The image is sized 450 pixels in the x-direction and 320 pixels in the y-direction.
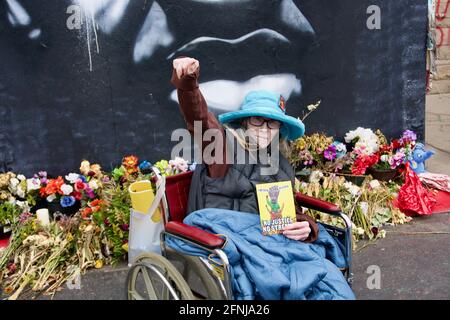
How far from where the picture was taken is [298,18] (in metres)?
4.61

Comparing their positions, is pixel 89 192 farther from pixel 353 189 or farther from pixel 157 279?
pixel 353 189

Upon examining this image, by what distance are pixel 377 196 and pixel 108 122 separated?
247cm

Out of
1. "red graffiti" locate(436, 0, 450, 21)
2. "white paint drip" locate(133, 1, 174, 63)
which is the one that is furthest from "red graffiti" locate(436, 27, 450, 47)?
"white paint drip" locate(133, 1, 174, 63)

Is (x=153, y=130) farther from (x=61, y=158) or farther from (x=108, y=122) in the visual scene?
(x=61, y=158)

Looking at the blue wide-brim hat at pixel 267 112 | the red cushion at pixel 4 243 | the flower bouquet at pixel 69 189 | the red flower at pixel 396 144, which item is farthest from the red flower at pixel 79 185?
the red flower at pixel 396 144

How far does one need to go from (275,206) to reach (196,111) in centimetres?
63

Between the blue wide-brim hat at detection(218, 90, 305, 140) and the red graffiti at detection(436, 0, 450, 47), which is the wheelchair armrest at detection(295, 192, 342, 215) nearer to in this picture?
the blue wide-brim hat at detection(218, 90, 305, 140)

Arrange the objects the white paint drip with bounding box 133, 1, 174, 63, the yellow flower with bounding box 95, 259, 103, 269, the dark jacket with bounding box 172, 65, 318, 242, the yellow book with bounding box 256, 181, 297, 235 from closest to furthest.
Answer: the yellow book with bounding box 256, 181, 297, 235
the dark jacket with bounding box 172, 65, 318, 242
the yellow flower with bounding box 95, 259, 103, 269
the white paint drip with bounding box 133, 1, 174, 63

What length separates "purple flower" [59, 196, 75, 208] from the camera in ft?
13.2

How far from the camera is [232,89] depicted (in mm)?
4555

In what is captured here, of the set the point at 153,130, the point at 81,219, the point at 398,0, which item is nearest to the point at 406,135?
the point at 398,0

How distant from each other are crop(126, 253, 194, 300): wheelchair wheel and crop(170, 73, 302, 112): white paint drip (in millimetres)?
2121

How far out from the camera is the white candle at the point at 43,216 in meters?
3.88

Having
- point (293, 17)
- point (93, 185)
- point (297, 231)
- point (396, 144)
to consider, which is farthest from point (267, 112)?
point (396, 144)
